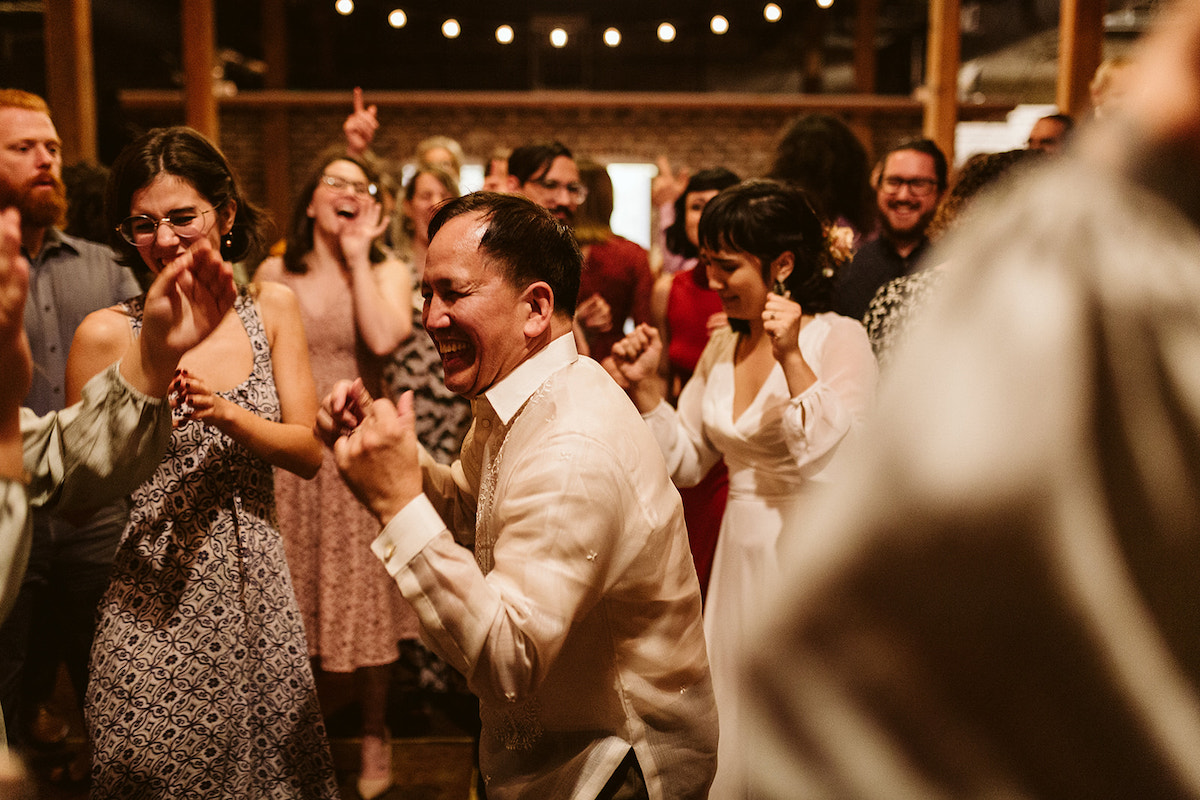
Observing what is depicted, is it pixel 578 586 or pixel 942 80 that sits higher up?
pixel 942 80

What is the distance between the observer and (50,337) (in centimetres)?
248

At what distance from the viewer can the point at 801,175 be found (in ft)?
11.0

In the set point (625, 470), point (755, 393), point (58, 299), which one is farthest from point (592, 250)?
point (625, 470)

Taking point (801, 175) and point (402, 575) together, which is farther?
point (801, 175)

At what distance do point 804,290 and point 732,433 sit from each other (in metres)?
0.44

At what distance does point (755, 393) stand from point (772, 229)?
422 mm

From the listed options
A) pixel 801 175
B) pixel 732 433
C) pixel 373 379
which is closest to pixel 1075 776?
pixel 732 433

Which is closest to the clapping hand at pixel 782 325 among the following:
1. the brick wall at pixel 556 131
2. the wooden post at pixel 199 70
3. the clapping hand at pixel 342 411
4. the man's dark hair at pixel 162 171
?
the clapping hand at pixel 342 411

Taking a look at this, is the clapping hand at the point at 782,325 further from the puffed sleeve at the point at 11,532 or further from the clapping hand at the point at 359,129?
the clapping hand at the point at 359,129

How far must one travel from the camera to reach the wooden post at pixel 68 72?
13.1 ft

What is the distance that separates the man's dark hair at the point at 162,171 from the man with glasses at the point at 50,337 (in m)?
0.76

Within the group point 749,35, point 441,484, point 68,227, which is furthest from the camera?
point 749,35

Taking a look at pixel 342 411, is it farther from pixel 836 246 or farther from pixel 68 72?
pixel 68 72

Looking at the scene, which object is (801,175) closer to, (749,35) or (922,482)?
(922,482)
